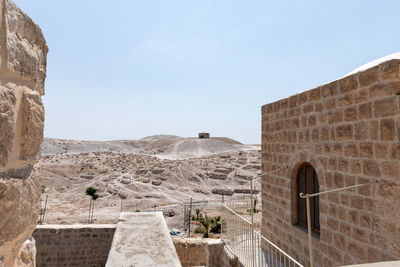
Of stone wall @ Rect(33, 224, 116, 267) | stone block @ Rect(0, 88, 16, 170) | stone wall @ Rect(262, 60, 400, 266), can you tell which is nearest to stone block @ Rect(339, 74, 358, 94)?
stone wall @ Rect(262, 60, 400, 266)

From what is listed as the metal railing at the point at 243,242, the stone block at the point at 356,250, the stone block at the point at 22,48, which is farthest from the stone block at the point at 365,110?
the stone block at the point at 22,48

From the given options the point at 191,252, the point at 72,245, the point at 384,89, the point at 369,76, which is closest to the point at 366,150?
the point at 384,89

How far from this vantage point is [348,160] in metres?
4.27

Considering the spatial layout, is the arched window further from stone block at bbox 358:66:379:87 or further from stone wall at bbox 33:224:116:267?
stone wall at bbox 33:224:116:267

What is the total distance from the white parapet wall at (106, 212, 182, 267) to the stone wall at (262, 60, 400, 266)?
258cm

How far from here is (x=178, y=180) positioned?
30844mm

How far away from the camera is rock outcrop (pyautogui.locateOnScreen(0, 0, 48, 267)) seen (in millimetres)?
963

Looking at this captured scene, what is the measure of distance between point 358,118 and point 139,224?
421cm

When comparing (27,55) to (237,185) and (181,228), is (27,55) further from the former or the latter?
(237,185)

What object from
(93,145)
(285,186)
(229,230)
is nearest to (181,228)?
(229,230)

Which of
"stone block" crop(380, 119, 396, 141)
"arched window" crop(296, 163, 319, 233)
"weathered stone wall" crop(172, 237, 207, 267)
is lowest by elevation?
"weathered stone wall" crop(172, 237, 207, 267)

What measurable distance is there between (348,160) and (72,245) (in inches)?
292

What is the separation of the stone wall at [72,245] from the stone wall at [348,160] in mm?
5023

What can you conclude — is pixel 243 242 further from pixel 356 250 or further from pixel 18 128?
pixel 18 128
